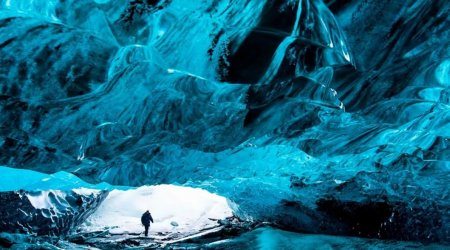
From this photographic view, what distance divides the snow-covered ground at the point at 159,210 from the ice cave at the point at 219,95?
50 centimetres

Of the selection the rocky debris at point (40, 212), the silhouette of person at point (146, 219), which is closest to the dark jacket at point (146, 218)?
the silhouette of person at point (146, 219)

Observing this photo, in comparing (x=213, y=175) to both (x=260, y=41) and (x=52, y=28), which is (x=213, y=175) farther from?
(x=52, y=28)

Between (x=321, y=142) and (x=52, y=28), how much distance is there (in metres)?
2.72

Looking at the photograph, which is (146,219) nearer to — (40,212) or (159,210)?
(159,210)

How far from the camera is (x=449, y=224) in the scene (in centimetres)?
675

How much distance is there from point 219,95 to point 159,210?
108 inches

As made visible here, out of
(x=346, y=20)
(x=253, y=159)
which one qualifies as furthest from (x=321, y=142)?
(x=346, y=20)

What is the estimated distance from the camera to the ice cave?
445cm

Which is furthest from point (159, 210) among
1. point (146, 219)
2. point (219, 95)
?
point (219, 95)

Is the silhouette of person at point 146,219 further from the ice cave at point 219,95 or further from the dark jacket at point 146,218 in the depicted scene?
the ice cave at point 219,95

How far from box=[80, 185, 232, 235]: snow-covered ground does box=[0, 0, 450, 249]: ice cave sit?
0.50 meters

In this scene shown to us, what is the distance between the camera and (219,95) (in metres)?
4.74

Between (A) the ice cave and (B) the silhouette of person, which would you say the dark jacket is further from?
(A) the ice cave

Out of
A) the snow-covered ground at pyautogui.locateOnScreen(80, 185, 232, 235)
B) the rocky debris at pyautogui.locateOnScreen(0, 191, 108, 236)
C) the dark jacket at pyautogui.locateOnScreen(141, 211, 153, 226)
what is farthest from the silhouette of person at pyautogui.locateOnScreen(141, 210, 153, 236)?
the rocky debris at pyautogui.locateOnScreen(0, 191, 108, 236)
